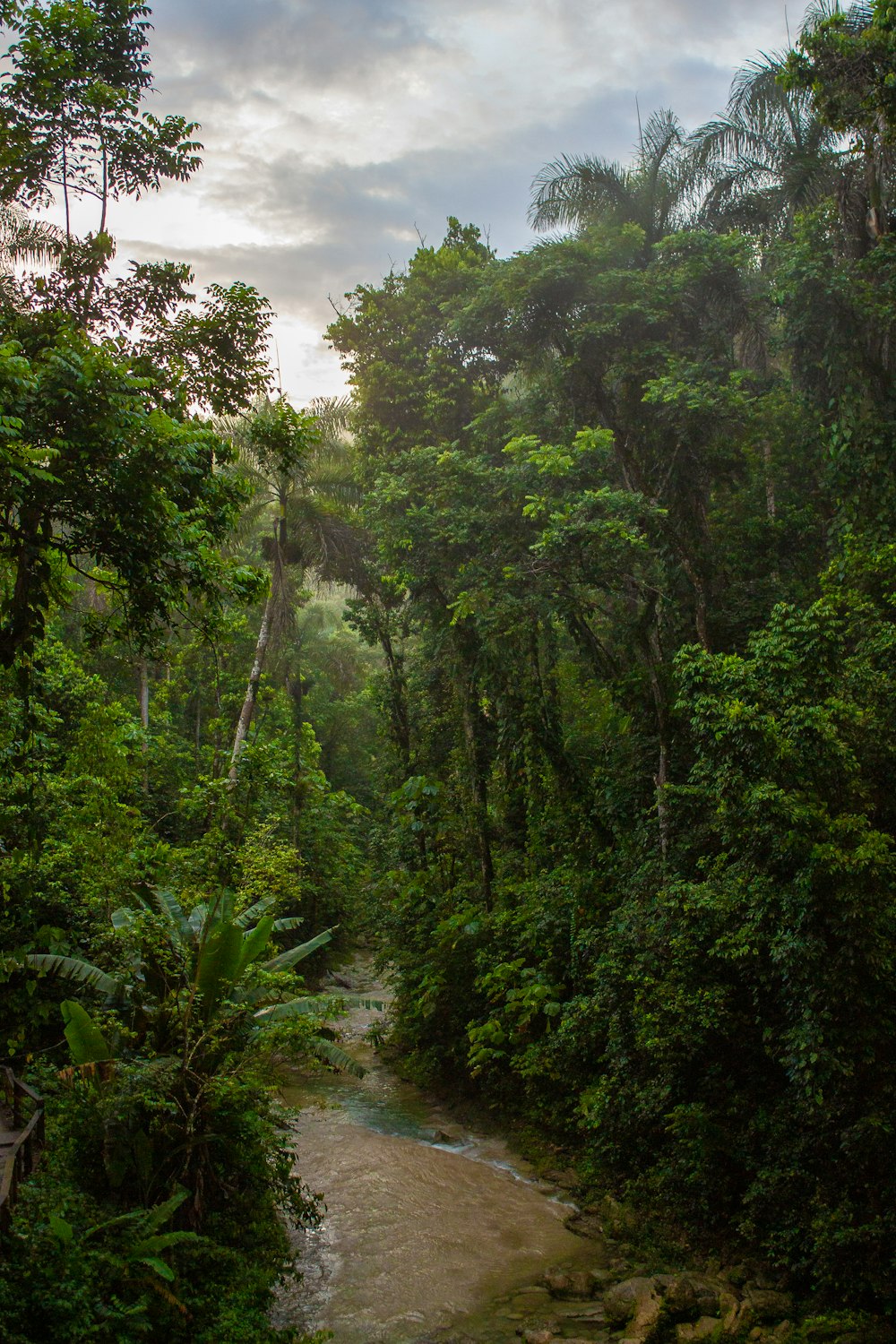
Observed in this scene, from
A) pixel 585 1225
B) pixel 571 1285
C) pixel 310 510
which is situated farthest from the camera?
pixel 310 510

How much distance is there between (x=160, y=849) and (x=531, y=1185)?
6917mm

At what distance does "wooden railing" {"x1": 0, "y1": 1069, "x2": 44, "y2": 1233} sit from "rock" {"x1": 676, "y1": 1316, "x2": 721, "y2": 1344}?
202 inches

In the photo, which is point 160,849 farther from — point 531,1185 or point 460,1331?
point 460,1331

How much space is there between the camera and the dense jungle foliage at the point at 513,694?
745cm

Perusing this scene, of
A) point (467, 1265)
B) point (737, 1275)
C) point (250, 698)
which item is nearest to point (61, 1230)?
point (467, 1265)

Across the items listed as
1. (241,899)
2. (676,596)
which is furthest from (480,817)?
(241,899)

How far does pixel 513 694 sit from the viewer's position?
15.7m

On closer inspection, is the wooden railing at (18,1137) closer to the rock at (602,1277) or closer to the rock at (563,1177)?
the rock at (602,1277)

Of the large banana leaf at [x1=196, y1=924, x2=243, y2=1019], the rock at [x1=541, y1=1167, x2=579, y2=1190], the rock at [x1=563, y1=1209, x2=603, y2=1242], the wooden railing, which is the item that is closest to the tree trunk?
the wooden railing

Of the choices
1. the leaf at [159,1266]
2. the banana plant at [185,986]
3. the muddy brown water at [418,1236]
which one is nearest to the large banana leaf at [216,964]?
the banana plant at [185,986]

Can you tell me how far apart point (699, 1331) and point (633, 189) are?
58.0ft

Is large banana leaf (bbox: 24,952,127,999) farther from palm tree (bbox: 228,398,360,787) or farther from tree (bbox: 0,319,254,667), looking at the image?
palm tree (bbox: 228,398,360,787)

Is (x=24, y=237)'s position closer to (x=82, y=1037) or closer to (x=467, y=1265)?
(x=82, y=1037)

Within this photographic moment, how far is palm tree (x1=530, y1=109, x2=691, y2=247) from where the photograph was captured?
17344 mm
